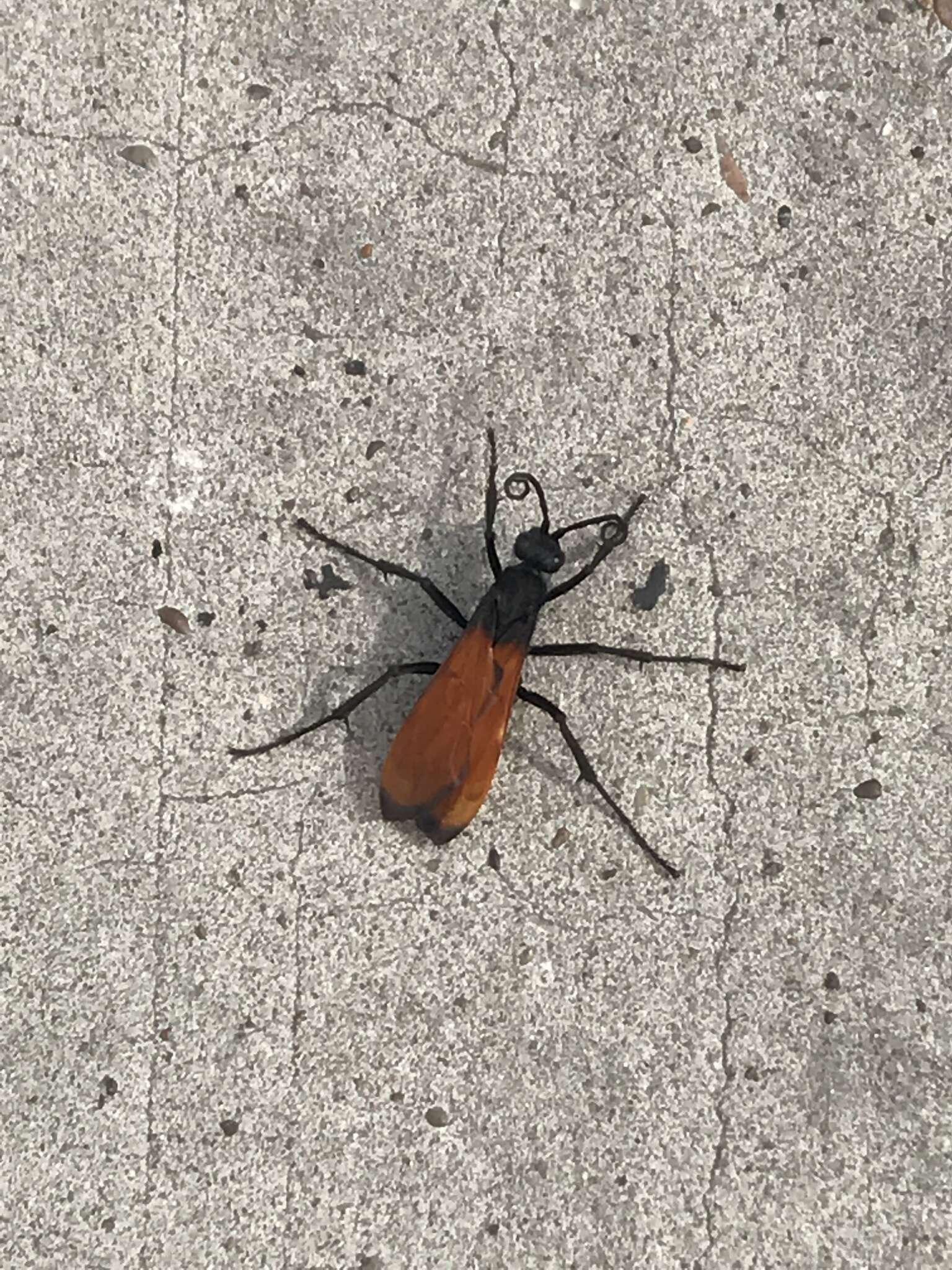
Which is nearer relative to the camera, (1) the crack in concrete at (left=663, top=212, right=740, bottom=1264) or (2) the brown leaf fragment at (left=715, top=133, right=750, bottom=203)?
(1) the crack in concrete at (left=663, top=212, right=740, bottom=1264)

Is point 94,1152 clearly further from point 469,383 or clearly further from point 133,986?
point 469,383

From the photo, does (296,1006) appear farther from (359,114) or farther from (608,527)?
(359,114)

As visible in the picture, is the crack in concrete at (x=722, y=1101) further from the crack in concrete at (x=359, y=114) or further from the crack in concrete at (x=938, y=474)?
the crack in concrete at (x=359, y=114)

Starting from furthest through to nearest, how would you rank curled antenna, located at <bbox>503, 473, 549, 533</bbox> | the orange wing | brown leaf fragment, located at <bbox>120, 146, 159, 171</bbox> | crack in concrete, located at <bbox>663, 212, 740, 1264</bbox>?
1. brown leaf fragment, located at <bbox>120, 146, 159, 171</bbox>
2. crack in concrete, located at <bbox>663, 212, 740, 1264</bbox>
3. curled antenna, located at <bbox>503, 473, 549, 533</bbox>
4. the orange wing

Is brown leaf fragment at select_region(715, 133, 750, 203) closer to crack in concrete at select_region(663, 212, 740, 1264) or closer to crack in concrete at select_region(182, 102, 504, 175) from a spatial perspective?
crack in concrete at select_region(663, 212, 740, 1264)

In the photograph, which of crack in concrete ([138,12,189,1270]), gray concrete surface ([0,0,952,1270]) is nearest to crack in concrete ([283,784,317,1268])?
gray concrete surface ([0,0,952,1270])

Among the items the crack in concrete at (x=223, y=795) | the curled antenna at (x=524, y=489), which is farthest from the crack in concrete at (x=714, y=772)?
the crack in concrete at (x=223, y=795)

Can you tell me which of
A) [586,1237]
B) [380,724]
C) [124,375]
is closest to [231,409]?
[124,375]
